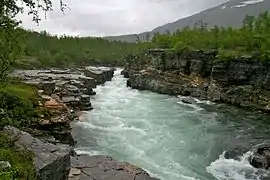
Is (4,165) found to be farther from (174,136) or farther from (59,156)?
(174,136)

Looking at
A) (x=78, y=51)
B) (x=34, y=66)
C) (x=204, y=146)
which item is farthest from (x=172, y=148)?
(x=78, y=51)

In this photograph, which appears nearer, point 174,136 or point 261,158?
point 261,158

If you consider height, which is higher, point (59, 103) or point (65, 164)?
point (65, 164)

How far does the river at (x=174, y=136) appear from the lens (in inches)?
797

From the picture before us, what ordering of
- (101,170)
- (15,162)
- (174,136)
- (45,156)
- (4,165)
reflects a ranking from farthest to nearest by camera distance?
(174,136) → (101,170) → (45,156) → (15,162) → (4,165)

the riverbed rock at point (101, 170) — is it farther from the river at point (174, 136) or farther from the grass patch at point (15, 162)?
the grass patch at point (15, 162)

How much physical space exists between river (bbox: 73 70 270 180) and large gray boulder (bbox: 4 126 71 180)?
639 centimetres

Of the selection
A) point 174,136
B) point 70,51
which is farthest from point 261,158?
point 70,51

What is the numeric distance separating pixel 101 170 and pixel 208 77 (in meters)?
36.2

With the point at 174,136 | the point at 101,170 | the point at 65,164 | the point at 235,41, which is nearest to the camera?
the point at 65,164

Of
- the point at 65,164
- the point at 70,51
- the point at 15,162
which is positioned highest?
the point at 15,162

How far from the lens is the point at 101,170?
52.3 feet

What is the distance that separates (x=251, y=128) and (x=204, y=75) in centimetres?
2164

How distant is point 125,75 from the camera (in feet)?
243
